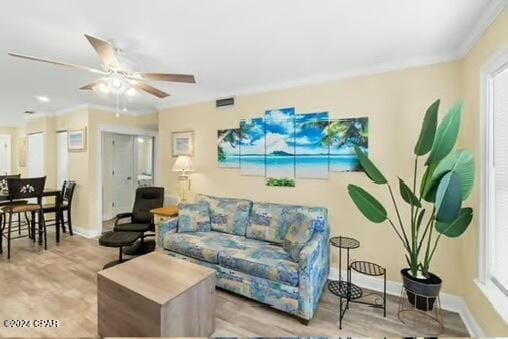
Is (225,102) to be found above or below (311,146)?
above

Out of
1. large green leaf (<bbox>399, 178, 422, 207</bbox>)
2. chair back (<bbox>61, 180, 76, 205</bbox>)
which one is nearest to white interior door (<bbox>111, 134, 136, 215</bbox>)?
chair back (<bbox>61, 180, 76, 205</bbox>)

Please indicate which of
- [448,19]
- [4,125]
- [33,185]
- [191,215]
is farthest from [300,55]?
[4,125]

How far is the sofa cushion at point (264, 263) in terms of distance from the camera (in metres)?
2.13

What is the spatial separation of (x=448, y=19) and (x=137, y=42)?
8.19 feet

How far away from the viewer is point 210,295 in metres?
1.92

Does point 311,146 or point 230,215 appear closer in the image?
point 311,146

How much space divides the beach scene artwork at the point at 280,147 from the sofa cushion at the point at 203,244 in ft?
→ 3.02

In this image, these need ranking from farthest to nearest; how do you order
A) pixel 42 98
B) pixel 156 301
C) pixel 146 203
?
pixel 42 98 < pixel 146 203 < pixel 156 301

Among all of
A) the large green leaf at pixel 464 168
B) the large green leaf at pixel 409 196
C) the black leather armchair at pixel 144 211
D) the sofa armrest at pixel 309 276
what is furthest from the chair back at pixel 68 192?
the large green leaf at pixel 464 168

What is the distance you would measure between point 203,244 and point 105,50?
2.02 meters

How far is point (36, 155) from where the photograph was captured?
5.57 meters

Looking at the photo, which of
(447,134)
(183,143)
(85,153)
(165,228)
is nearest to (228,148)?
(183,143)

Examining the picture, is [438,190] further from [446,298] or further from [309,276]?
[446,298]

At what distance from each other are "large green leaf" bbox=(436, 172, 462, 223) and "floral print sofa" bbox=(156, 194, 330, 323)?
1.03 metres
